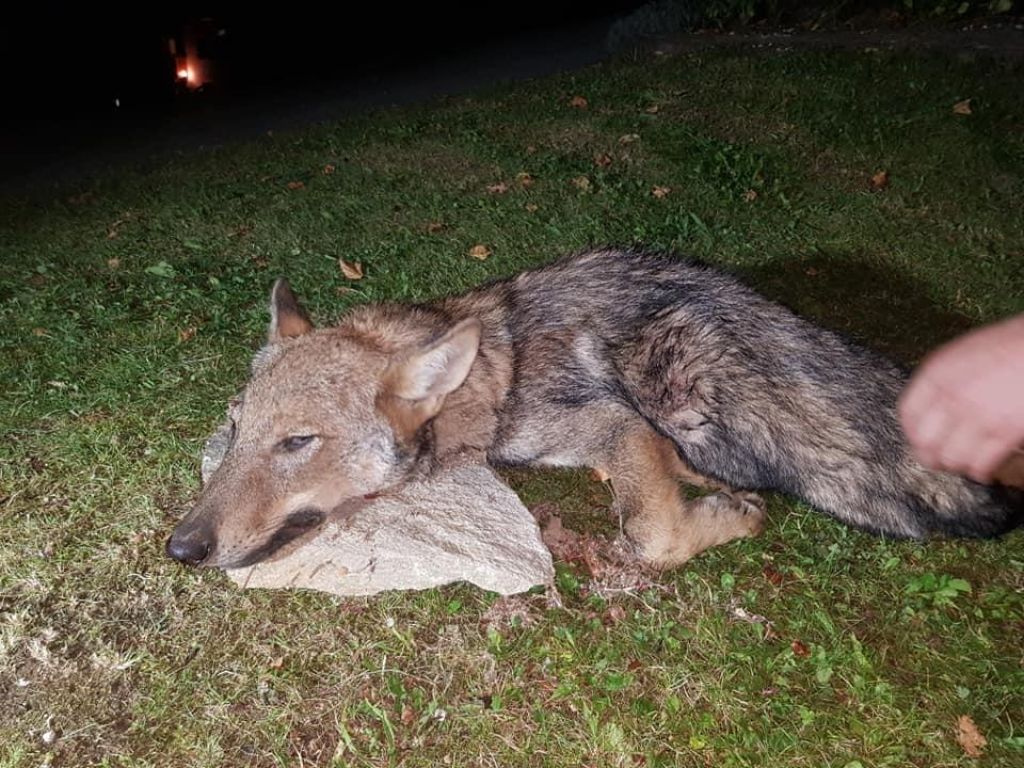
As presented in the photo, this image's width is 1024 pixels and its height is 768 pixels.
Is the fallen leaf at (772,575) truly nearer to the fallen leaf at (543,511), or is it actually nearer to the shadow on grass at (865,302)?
the fallen leaf at (543,511)

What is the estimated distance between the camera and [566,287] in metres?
4.91

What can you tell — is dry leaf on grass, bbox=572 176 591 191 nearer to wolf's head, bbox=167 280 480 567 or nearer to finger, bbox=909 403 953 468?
wolf's head, bbox=167 280 480 567

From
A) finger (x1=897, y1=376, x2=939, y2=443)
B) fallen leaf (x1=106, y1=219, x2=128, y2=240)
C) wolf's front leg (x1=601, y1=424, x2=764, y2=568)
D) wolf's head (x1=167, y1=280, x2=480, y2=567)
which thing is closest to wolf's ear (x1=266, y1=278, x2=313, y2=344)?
wolf's head (x1=167, y1=280, x2=480, y2=567)

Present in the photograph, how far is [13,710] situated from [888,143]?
9.90 m

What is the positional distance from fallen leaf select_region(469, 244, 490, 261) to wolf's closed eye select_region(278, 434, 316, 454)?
4.09 metres

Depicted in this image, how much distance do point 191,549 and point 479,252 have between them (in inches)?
188

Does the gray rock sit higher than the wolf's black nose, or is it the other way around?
the wolf's black nose

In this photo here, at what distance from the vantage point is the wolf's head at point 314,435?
383 centimetres

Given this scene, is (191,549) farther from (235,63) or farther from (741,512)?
(235,63)

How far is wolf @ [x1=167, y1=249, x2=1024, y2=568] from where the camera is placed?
3.99m

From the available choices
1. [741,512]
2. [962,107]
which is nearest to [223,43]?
[962,107]

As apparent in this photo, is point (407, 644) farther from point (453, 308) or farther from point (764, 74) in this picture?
point (764, 74)

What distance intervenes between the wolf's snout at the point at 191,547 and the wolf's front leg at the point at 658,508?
2.14 m

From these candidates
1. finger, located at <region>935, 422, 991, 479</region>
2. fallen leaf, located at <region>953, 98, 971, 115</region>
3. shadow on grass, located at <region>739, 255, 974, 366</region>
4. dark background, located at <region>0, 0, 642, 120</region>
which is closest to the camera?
finger, located at <region>935, 422, 991, 479</region>
